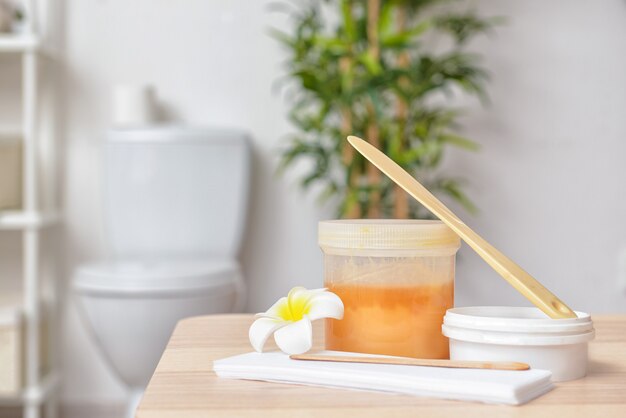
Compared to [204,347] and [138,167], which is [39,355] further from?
[204,347]

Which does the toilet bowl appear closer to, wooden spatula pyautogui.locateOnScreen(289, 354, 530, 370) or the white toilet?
the white toilet

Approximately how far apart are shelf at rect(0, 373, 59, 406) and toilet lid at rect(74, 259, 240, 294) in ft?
1.44

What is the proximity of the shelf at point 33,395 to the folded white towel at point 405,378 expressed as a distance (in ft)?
6.10

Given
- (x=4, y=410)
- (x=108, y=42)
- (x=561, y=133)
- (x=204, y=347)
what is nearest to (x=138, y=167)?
(x=108, y=42)

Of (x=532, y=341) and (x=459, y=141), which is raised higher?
(x=459, y=141)

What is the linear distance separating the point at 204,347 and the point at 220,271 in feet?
4.40

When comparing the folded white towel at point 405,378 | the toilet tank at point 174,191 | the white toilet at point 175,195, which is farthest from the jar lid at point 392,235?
the toilet tank at point 174,191

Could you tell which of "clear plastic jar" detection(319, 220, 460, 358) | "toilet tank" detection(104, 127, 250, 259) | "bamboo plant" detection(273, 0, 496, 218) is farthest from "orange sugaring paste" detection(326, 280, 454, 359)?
"toilet tank" detection(104, 127, 250, 259)

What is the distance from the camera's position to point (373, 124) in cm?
236

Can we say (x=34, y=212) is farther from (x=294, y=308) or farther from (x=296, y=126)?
(x=294, y=308)

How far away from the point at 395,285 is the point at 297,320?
0.28 ft

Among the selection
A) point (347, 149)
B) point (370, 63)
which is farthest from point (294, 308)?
point (347, 149)

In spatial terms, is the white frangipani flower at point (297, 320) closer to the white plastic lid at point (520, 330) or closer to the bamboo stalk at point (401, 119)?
the white plastic lid at point (520, 330)

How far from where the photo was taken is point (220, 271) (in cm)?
205
